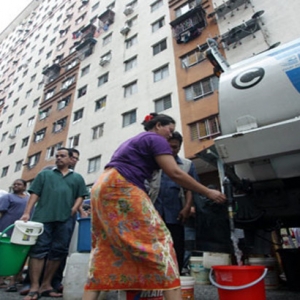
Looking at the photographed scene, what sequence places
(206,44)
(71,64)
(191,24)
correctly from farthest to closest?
1. (71,64)
2. (191,24)
3. (206,44)

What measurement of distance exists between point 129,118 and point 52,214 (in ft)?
37.1

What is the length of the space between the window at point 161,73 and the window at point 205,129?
3950 millimetres

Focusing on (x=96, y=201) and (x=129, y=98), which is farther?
(x=129, y=98)

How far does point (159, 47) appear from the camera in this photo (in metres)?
15.1

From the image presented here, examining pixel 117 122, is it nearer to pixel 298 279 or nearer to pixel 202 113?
pixel 202 113

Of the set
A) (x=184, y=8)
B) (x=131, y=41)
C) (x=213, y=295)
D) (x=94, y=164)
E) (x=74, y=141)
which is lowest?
(x=213, y=295)

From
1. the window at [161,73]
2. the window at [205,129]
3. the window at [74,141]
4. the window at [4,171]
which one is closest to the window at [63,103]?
the window at [74,141]

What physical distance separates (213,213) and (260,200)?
421 millimetres

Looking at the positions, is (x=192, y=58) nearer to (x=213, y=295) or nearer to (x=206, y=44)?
(x=206, y=44)

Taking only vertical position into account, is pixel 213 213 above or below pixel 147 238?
above

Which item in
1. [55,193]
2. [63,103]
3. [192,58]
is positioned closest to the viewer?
[55,193]

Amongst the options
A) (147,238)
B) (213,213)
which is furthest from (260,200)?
(147,238)

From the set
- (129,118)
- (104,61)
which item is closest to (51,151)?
(129,118)

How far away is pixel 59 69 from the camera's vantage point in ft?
71.6
